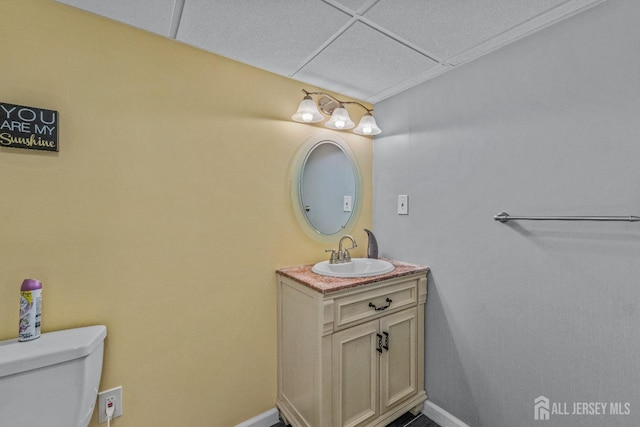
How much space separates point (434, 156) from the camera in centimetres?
164

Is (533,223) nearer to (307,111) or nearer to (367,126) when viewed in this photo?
(367,126)

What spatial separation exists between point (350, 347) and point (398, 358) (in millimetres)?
378

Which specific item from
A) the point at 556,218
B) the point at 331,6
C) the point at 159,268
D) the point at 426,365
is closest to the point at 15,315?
the point at 159,268

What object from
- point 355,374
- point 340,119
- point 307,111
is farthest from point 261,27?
point 355,374

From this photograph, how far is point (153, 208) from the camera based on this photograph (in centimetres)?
126

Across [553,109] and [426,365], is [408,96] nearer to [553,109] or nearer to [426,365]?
[553,109]

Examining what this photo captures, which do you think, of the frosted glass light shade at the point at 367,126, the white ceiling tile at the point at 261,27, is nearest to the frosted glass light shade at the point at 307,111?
the white ceiling tile at the point at 261,27

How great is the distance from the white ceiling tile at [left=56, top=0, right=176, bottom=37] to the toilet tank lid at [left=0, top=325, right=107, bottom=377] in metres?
1.26

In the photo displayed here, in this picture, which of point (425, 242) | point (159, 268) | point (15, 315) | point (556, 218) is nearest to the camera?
point (15, 315)

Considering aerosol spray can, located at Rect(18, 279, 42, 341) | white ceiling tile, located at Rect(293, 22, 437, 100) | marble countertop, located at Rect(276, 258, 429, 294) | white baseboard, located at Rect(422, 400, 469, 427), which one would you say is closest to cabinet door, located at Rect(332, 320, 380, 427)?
marble countertop, located at Rect(276, 258, 429, 294)

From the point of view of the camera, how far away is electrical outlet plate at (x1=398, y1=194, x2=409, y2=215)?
1.80m

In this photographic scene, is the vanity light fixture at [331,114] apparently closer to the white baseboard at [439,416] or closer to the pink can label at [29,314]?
the pink can label at [29,314]

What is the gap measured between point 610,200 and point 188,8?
1779 millimetres

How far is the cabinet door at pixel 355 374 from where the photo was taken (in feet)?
4.32
